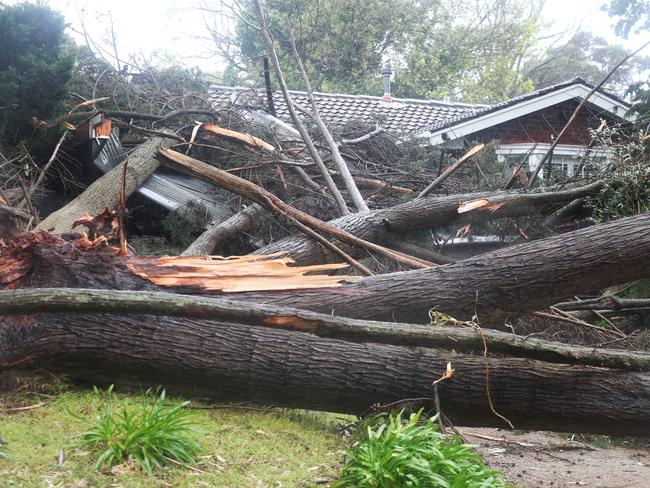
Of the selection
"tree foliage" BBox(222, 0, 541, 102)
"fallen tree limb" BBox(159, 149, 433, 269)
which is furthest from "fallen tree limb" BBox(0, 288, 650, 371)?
"tree foliage" BBox(222, 0, 541, 102)

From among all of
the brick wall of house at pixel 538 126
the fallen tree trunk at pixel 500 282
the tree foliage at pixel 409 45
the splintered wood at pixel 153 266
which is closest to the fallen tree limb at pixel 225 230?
the splintered wood at pixel 153 266

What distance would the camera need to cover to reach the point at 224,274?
478 cm

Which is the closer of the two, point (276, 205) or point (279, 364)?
point (279, 364)

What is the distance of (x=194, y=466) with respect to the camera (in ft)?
11.2

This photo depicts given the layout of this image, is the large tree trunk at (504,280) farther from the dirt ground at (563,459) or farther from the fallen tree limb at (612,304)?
the fallen tree limb at (612,304)

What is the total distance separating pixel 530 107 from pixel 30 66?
10119 mm

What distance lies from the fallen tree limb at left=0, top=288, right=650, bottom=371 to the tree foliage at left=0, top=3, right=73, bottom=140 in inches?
164

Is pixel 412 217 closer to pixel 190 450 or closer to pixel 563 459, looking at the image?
pixel 563 459

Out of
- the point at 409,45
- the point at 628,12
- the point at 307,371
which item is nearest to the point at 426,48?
the point at 409,45

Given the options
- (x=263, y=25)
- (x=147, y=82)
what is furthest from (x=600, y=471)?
(x=147, y=82)

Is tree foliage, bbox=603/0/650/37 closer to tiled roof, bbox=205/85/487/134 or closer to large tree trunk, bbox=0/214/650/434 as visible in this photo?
tiled roof, bbox=205/85/487/134

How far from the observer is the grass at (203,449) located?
318cm

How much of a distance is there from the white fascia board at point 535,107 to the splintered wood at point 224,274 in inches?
361

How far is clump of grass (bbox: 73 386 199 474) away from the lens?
10.8ft
